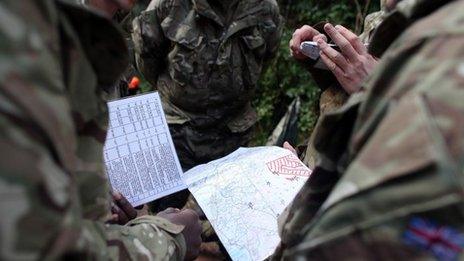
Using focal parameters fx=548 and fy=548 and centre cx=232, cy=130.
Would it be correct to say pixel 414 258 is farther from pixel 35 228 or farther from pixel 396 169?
pixel 35 228

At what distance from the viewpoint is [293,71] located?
4719 mm

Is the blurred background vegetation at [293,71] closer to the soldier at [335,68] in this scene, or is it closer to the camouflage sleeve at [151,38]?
the camouflage sleeve at [151,38]

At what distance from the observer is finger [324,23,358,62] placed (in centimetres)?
147

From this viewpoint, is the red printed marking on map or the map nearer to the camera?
the map

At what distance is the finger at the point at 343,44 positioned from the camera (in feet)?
4.81

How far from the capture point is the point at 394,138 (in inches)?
23.0

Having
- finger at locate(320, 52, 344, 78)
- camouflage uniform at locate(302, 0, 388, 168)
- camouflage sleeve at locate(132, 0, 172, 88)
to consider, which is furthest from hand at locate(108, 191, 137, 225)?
camouflage sleeve at locate(132, 0, 172, 88)

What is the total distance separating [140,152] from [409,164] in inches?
40.6

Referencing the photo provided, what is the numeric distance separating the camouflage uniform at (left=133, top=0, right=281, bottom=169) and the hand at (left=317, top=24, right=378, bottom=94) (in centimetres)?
126

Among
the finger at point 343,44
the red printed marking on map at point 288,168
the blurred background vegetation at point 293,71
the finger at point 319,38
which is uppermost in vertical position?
the finger at point 343,44

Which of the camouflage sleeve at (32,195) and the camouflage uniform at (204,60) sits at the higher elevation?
the camouflage sleeve at (32,195)

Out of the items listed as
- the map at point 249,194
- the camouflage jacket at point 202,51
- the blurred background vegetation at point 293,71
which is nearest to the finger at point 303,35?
the map at point 249,194

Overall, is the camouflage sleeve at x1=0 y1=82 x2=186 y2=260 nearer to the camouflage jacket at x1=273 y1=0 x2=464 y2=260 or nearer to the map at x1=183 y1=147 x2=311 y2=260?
the camouflage jacket at x1=273 y1=0 x2=464 y2=260

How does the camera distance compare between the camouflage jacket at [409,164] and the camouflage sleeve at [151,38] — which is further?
the camouflage sleeve at [151,38]
